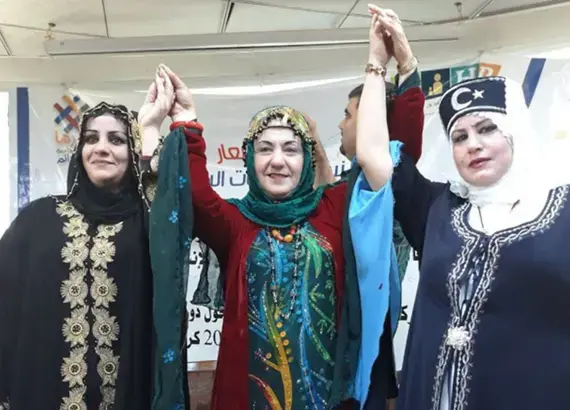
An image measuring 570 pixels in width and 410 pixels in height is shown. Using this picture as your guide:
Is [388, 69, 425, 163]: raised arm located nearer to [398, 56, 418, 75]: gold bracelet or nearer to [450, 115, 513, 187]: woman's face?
[398, 56, 418, 75]: gold bracelet

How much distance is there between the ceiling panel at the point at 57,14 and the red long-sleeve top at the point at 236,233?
139 centimetres

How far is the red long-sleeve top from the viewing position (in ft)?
4.01

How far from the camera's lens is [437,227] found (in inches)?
47.2

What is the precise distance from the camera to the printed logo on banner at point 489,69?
2506 millimetres

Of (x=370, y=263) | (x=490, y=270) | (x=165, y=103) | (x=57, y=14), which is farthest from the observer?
(x=57, y=14)

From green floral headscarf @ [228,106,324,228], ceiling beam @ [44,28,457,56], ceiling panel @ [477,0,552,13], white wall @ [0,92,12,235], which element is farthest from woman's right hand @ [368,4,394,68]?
white wall @ [0,92,12,235]

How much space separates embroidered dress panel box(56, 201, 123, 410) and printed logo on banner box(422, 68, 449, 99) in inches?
69.0

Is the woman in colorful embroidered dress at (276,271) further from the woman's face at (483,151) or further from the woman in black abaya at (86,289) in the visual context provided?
the woman's face at (483,151)

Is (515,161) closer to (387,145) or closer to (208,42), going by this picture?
(387,145)

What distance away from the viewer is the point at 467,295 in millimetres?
1088

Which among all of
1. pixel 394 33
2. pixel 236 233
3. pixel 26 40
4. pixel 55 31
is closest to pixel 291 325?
pixel 236 233

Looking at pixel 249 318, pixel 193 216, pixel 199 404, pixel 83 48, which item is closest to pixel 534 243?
pixel 249 318

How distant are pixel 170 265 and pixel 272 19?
172 cm

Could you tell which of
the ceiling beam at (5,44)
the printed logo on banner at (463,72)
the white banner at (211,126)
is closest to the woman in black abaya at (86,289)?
the white banner at (211,126)
